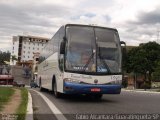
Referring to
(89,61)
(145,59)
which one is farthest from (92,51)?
(145,59)

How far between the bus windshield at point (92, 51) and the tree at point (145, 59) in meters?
63.0

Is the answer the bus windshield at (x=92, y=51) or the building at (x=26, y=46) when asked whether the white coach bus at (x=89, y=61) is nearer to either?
the bus windshield at (x=92, y=51)

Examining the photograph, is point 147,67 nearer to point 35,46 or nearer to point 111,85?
point 111,85

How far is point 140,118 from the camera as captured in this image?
38.8ft

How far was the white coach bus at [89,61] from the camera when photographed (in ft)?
59.6

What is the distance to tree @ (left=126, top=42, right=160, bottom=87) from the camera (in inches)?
3231

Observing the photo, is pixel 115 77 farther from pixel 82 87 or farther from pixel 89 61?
pixel 82 87

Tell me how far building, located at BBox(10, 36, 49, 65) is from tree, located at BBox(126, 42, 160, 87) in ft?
351

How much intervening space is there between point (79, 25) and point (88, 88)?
302 cm

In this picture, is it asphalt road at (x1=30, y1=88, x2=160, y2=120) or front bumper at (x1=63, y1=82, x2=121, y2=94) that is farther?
front bumper at (x1=63, y1=82, x2=121, y2=94)

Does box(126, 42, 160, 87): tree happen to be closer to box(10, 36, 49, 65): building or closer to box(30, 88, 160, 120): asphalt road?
box(30, 88, 160, 120): asphalt road

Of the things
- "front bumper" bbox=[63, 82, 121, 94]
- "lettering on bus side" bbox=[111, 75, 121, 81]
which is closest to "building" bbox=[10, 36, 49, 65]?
"lettering on bus side" bbox=[111, 75, 121, 81]

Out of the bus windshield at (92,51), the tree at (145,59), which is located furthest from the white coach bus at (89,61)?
the tree at (145,59)

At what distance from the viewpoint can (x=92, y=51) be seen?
18484mm
